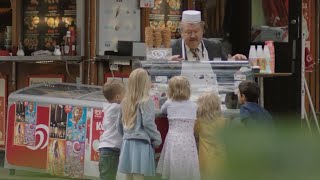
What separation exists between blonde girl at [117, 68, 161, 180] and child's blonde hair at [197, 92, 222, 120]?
0.43 m

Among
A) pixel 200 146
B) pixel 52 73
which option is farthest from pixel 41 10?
pixel 200 146

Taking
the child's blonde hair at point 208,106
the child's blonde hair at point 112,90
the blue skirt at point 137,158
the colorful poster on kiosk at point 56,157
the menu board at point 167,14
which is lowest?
the colorful poster on kiosk at point 56,157

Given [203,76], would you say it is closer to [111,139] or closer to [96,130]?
[111,139]

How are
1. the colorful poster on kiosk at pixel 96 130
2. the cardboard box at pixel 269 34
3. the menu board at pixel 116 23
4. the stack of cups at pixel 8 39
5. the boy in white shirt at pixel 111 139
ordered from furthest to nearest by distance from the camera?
the cardboard box at pixel 269 34 → the stack of cups at pixel 8 39 → the menu board at pixel 116 23 → the colorful poster on kiosk at pixel 96 130 → the boy in white shirt at pixel 111 139

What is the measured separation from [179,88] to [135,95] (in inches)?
15.4

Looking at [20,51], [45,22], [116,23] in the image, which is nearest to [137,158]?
[116,23]

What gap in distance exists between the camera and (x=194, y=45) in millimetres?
5879

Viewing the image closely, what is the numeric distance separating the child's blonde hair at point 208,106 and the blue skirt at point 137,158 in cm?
54

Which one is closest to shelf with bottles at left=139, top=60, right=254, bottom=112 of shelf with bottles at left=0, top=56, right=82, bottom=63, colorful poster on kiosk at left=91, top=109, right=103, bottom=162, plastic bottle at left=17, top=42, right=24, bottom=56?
colorful poster on kiosk at left=91, top=109, right=103, bottom=162

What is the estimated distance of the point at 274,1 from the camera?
958cm

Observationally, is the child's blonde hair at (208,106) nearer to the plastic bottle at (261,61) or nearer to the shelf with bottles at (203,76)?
the shelf with bottles at (203,76)

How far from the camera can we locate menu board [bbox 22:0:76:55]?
8484 mm

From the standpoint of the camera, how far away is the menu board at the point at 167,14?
8844mm

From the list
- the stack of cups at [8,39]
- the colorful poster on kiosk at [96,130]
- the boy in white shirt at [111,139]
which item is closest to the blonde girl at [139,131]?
the boy in white shirt at [111,139]
